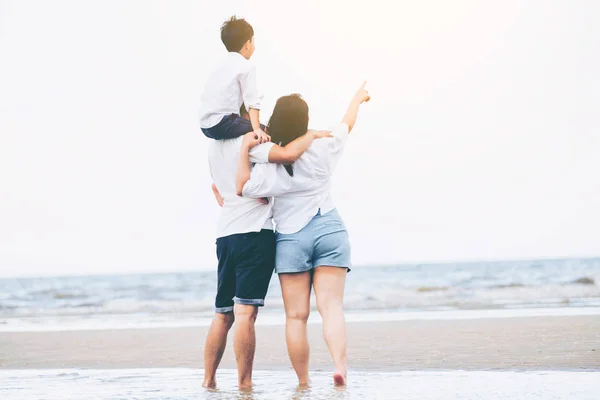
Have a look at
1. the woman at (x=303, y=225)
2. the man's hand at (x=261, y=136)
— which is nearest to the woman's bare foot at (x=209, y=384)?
the woman at (x=303, y=225)

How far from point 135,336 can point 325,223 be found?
13.6 ft

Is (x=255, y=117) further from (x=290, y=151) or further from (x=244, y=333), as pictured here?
(x=244, y=333)

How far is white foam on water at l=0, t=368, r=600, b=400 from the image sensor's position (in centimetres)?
340

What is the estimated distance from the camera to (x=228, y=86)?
360 cm

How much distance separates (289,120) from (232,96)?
1.01ft

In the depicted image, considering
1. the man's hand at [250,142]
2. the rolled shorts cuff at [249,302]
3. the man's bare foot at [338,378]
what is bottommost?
the man's bare foot at [338,378]

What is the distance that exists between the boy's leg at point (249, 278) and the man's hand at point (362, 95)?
85cm

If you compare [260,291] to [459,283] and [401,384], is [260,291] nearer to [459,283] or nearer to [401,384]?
[401,384]

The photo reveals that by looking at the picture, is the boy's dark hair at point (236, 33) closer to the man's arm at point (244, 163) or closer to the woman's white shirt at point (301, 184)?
the man's arm at point (244, 163)

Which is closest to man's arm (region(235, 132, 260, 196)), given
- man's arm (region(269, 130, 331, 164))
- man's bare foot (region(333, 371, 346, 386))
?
man's arm (region(269, 130, 331, 164))

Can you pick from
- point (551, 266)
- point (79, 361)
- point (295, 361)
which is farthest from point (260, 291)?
point (551, 266)

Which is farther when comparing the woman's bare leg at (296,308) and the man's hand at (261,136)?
the woman's bare leg at (296,308)

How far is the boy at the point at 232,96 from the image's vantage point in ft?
11.8

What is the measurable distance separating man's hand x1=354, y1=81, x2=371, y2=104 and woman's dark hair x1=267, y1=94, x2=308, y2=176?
0.41m
